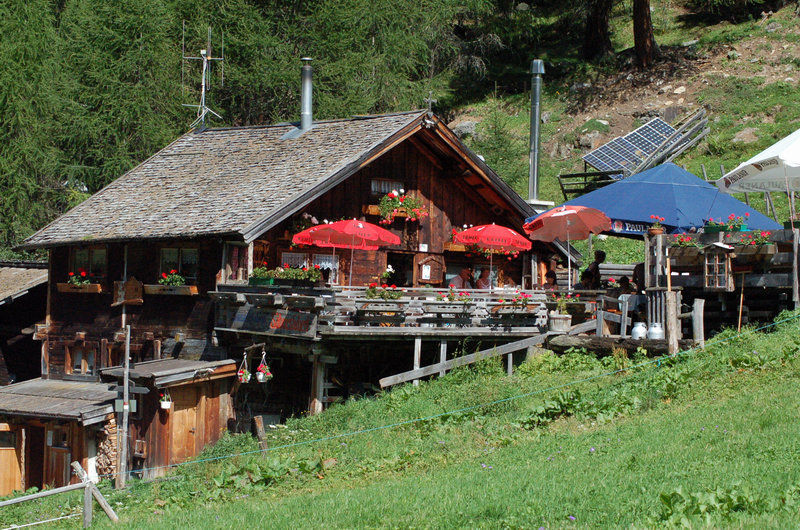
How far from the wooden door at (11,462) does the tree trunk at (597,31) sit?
125 ft

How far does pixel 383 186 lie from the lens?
25.9 m

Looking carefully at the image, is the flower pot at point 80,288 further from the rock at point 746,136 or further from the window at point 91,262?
the rock at point 746,136

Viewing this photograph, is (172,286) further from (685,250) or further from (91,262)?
(685,250)

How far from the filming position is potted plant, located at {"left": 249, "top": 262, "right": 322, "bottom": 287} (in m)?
21.5

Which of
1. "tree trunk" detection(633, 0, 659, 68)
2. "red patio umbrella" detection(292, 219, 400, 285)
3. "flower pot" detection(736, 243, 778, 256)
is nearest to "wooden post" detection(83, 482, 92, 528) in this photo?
"red patio umbrella" detection(292, 219, 400, 285)

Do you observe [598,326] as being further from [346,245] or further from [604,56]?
[604,56]

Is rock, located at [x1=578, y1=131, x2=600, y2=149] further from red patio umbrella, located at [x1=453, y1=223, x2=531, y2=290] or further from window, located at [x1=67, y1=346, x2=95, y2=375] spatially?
window, located at [x1=67, y1=346, x2=95, y2=375]

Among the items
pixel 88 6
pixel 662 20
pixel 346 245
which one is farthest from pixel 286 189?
pixel 662 20

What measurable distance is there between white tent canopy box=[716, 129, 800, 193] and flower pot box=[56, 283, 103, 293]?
1660cm

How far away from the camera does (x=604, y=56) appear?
51406mm

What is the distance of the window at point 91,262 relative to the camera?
26.5 meters

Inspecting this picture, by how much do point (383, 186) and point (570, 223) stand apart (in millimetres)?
5838

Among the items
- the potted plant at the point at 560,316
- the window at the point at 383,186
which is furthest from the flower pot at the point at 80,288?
the potted plant at the point at 560,316

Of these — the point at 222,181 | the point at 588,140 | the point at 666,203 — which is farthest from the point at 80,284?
the point at 588,140
